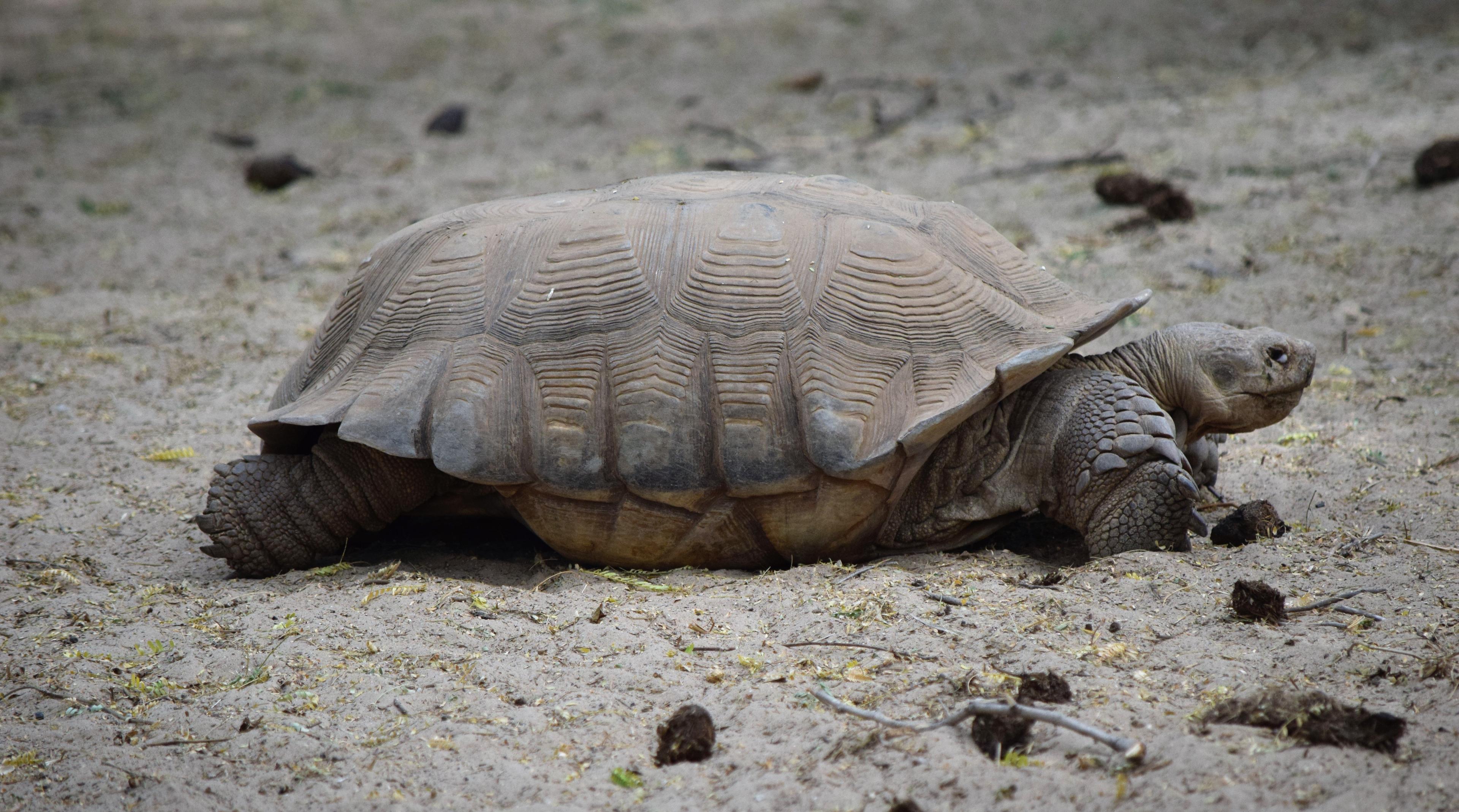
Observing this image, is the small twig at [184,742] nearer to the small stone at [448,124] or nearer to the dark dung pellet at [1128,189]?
the dark dung pellet at [1128,189]

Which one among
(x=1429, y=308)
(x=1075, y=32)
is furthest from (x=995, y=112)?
(x=1429, y=308)

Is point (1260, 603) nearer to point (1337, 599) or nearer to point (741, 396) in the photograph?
point (1337, 599)

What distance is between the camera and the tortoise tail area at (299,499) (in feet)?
12.7

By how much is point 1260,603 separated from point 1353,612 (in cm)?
24

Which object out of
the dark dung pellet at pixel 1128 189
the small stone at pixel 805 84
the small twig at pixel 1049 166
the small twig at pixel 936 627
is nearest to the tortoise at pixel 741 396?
the small twig at pixel 936 627

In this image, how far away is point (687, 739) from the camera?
257 centimetres

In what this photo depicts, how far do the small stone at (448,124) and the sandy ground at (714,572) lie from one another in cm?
15

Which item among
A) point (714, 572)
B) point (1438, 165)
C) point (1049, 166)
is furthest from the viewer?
point (1049, 166)

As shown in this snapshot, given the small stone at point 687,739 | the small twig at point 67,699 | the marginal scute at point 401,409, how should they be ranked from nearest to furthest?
the small stone at point 687,739
the small twig at point 67,699
the marginal scute at point 401,409

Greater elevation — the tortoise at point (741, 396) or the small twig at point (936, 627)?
the tortoise at point (741, 396)

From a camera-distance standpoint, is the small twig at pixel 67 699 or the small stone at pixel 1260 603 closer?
the small twig at pixel 67 699

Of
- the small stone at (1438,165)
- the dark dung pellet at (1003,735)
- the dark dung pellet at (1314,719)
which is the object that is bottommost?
the dark dung pellet at (1003,735)

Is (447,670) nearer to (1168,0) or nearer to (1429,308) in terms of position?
(1429,308)

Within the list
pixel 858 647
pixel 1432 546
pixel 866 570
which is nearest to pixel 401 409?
pixel 866 570
